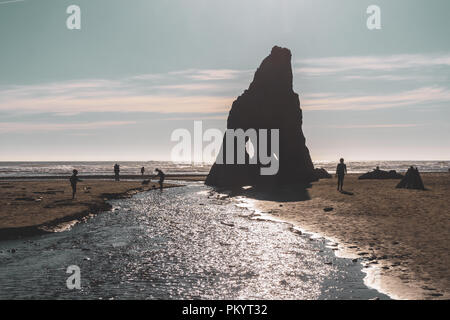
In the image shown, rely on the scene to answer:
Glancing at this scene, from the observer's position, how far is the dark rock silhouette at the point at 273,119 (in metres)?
60.3

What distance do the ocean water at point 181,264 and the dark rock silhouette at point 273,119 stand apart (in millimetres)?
35998

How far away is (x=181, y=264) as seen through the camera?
618 inches

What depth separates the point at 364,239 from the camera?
18953 mm

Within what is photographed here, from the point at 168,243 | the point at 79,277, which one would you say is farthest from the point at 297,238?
the point at 79,277

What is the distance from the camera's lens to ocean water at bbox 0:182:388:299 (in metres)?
12.3

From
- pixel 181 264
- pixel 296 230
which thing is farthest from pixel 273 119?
pixel 181 264

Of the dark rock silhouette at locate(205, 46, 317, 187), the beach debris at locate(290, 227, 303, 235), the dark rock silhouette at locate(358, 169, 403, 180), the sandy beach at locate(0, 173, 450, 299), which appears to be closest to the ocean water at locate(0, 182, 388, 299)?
the beach debris at locate(290, 227, 303, 235)

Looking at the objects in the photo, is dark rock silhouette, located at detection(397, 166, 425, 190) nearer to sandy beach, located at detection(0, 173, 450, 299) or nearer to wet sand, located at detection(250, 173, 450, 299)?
sandy beach, located at detection(0, 173, 450, 299)

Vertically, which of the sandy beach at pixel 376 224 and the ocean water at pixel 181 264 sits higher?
the sandy beach at pixel 376 224

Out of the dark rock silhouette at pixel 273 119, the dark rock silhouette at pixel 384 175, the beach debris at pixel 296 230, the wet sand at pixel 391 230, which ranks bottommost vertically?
the beach debris at pixel 296 230

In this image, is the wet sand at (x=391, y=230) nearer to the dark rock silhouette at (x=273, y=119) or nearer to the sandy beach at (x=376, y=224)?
the sandy beach at (x=376, y=224)

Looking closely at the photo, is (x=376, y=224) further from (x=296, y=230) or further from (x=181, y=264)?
(x=181, y=264)

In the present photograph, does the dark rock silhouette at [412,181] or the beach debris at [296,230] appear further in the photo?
the dark rock silhouette at [412,181]

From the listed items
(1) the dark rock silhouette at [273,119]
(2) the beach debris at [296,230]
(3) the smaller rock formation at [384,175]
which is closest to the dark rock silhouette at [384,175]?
(3) the smaller rock formation at [384,175]
